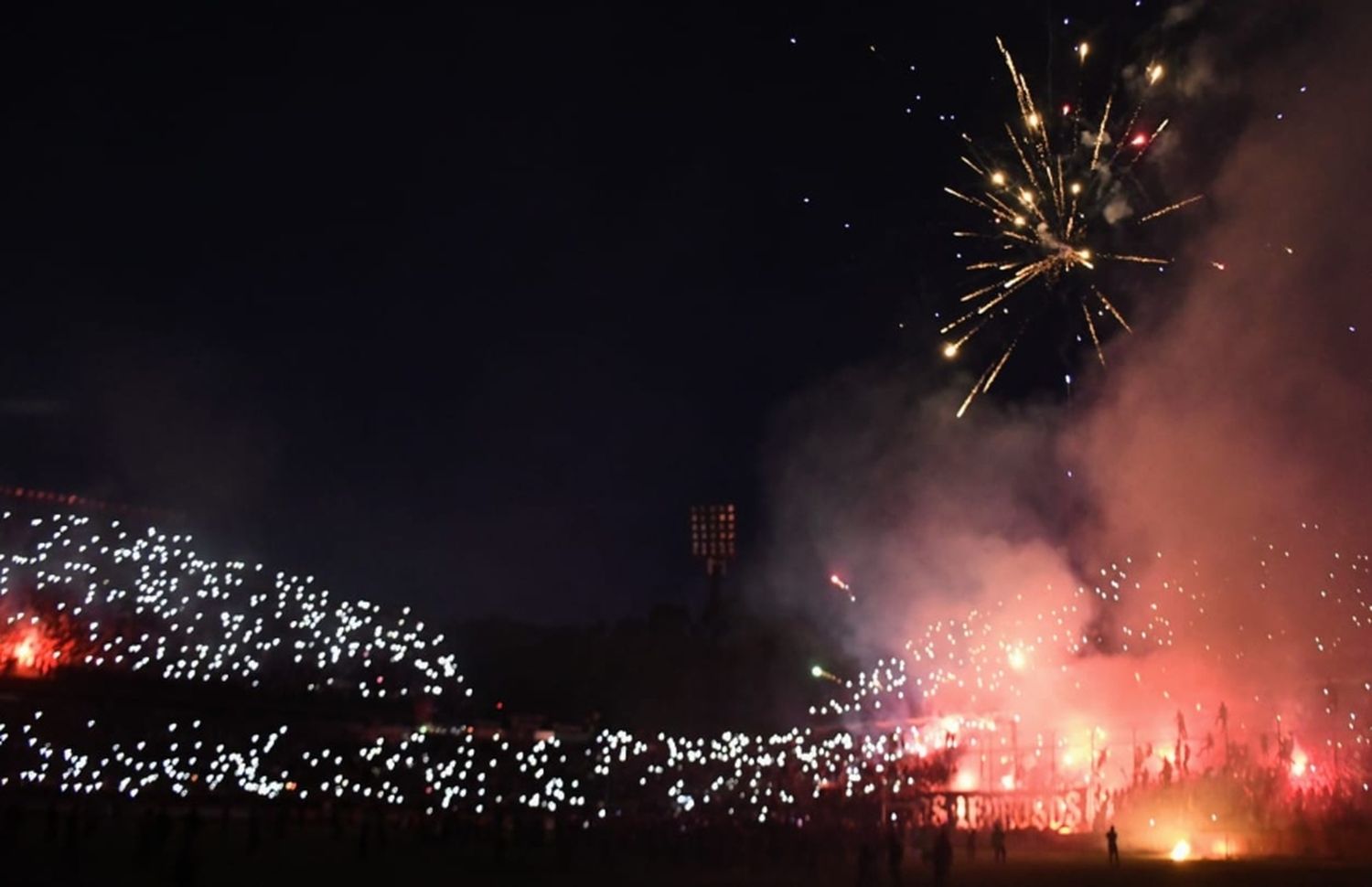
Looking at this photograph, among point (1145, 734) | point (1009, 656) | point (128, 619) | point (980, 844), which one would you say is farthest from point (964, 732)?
point (128, 619)

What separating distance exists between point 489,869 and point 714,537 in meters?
57.5

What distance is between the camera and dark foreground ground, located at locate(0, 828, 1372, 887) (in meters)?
16.3

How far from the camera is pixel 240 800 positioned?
31.0 m

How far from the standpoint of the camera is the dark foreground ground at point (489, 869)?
53.5 ft

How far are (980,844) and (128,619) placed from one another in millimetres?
24500

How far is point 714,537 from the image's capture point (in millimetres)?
76750

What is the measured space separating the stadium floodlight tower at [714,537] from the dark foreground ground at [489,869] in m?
53.0

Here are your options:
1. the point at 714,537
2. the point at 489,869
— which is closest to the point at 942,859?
the point at 489,869

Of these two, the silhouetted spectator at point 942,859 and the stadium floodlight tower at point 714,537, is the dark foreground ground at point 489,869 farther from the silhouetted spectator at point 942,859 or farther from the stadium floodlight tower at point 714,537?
the stadium floodlight tower at point 714,537

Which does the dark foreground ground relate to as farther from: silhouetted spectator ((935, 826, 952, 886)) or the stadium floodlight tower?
the stadium floodlight tower

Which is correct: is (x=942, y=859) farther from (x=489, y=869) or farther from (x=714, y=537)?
(x=714, y=537)

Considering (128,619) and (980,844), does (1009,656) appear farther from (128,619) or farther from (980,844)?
(128,619)

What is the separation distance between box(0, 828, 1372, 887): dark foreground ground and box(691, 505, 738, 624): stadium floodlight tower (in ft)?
174

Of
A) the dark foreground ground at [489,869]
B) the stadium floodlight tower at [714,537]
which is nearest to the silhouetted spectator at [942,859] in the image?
the dark foreground ground at [489,869]
